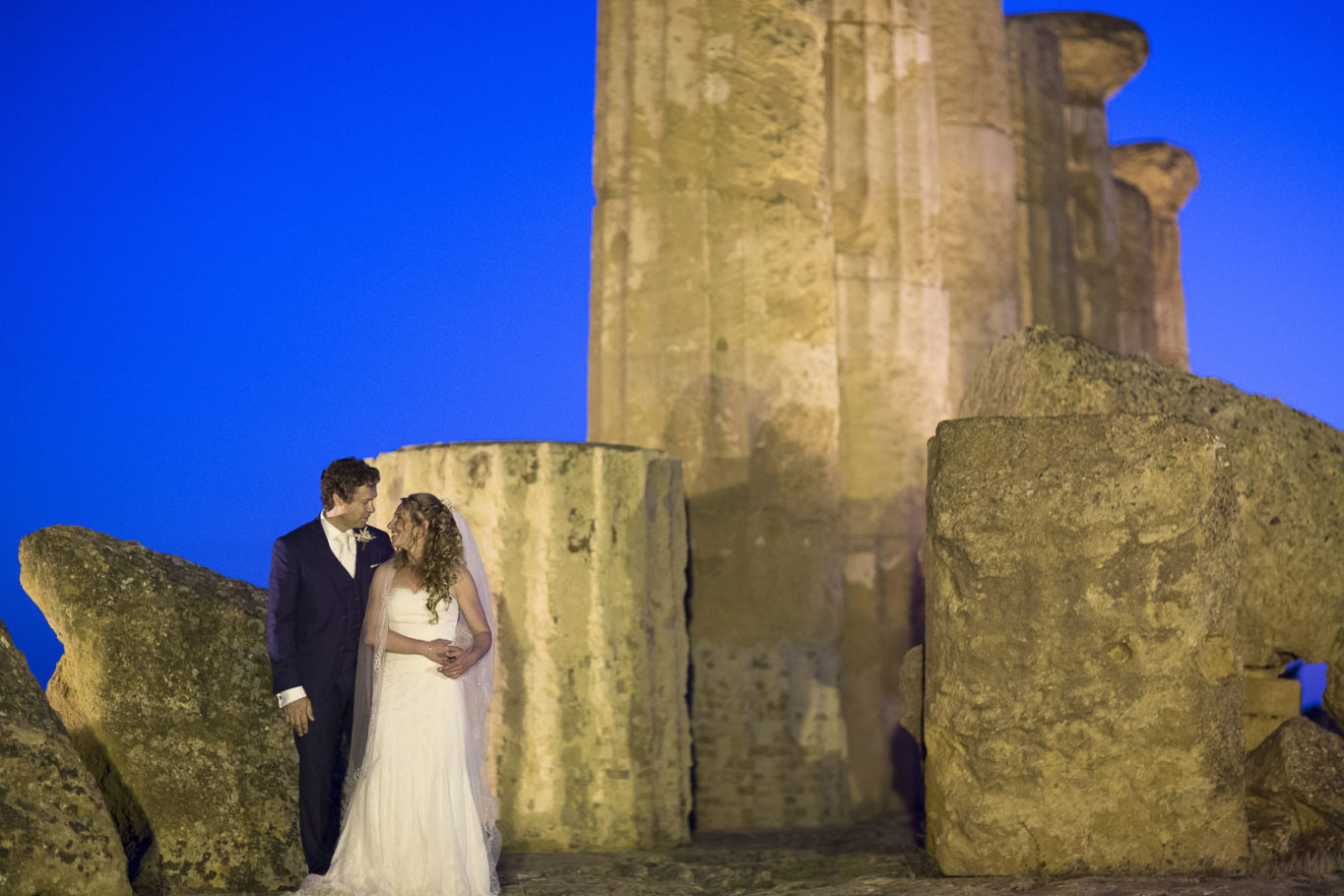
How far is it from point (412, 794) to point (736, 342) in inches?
177

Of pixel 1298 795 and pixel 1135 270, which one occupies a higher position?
pixel 1135 270

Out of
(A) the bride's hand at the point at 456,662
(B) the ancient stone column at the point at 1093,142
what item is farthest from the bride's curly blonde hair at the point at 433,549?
(B) the ancient stone column at the point at 1093,142

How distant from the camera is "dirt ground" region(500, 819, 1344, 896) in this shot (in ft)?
15.9

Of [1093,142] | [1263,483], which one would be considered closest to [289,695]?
[1263,483]

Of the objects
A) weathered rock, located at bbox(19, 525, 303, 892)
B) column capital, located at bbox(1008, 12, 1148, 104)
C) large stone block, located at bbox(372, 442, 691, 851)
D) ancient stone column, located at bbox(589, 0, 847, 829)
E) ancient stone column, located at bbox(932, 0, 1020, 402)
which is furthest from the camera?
column capital, located at bbox(1008, 12, 1148, 104)

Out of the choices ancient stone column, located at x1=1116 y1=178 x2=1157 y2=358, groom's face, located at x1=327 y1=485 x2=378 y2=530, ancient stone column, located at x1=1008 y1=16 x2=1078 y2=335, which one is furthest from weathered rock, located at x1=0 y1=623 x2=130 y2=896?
ancient stone column, located at x1=1116 y1=178 x2=1157 y2=358

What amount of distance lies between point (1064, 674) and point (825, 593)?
356 centimetres

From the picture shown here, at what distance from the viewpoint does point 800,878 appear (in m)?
5.77

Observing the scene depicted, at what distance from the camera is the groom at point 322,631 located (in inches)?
195

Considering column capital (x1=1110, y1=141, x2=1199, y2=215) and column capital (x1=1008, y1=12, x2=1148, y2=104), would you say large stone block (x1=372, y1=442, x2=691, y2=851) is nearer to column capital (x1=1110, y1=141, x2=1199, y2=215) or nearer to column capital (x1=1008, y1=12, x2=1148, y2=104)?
column capital (x1=1008, y1=12, x2=1148, y2=104)

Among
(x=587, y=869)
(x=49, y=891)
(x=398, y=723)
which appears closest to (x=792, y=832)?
(x=587, y=869)

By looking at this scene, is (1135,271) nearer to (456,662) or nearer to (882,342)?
(882,342)

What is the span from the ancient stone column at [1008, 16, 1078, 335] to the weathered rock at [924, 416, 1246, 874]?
7.35 meters

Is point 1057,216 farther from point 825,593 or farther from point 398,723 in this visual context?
point 398,723
